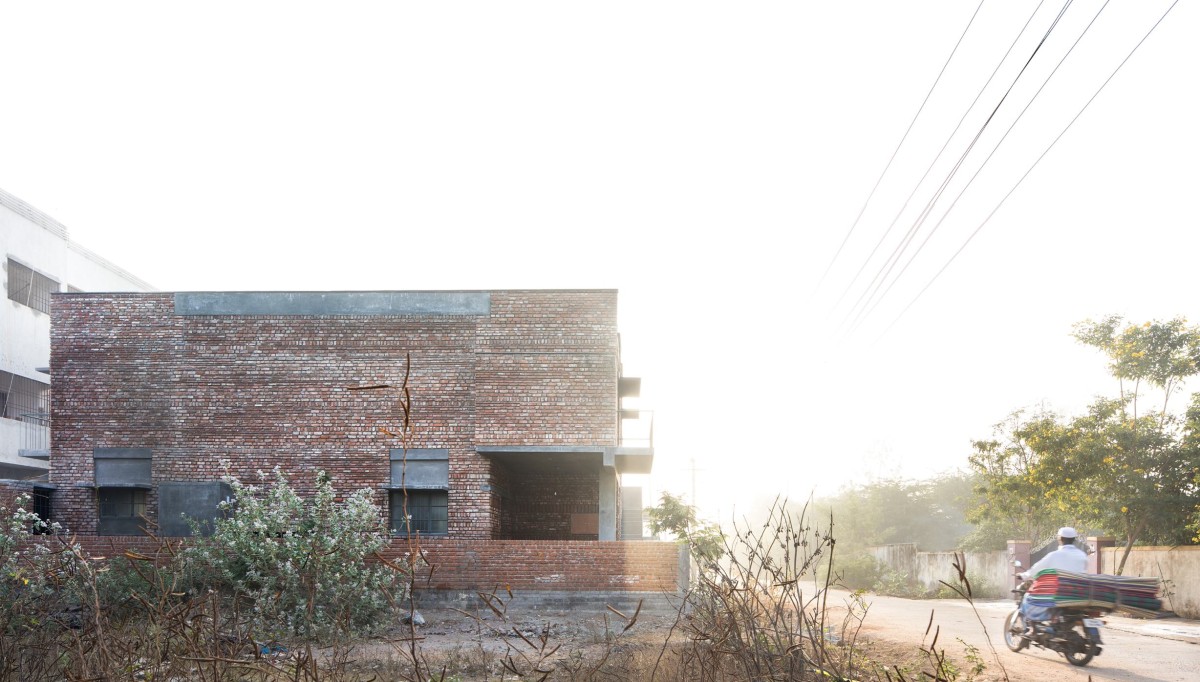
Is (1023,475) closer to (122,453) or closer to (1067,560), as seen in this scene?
(1067,560)

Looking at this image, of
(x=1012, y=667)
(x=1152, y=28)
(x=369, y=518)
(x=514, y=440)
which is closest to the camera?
(x=1152, y=28)

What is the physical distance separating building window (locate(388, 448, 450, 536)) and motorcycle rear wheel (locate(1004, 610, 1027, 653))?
38.5 ft

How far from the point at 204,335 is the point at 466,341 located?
575cm

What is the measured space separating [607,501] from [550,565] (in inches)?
157

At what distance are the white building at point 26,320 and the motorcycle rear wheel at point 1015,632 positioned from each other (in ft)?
94.0

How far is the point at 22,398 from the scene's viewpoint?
32.0 metres

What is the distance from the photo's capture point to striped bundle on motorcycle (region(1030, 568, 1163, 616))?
33.2 ft

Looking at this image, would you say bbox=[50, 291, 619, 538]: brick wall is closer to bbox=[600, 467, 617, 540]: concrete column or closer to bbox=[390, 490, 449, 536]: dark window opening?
bbox=[390, 490, 449, 536]: dark window opening

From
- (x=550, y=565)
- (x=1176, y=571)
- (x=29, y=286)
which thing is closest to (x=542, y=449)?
(x=550, y=565)

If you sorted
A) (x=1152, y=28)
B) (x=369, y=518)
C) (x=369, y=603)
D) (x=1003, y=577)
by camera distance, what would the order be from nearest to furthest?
(x=1152, y=28)
(x=369, y=603)
(x=369, y=518)
(x=1003, y=577)

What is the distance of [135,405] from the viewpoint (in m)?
20.8

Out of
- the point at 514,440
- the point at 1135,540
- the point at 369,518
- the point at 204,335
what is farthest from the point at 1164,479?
the point at 204,335

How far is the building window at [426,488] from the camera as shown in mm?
20234

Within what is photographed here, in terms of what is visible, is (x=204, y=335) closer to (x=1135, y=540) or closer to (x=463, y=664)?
(x=463, y=664)
